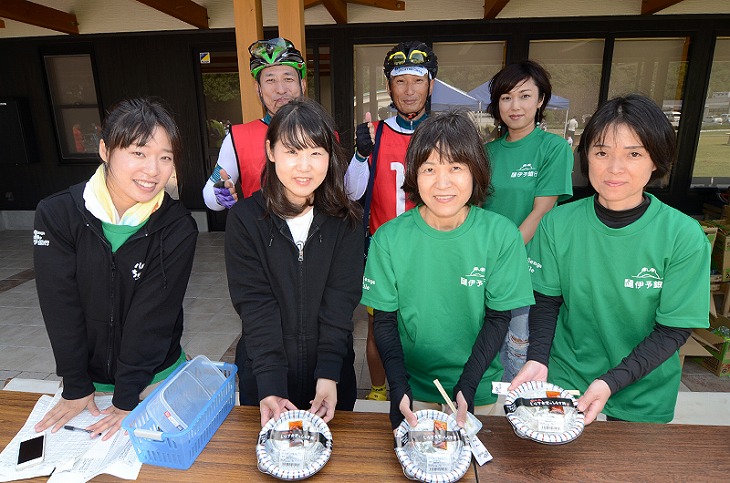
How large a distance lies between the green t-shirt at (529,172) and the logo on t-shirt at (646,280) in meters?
0.93

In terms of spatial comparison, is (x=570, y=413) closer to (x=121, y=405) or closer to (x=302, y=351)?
(x=302, y=351)

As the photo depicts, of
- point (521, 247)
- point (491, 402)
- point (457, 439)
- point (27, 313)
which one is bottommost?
point (27, 313)

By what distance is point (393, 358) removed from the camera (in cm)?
159

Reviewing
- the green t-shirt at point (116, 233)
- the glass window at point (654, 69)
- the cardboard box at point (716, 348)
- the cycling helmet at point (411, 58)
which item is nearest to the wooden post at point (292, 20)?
the cycling helmet at point (411, 58)

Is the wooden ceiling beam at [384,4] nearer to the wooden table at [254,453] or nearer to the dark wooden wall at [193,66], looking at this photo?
the dark wooden wall at [193,66]

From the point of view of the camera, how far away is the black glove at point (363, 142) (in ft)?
8.21

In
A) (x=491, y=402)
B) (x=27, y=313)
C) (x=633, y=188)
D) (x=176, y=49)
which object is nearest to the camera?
(x=633, y=188)

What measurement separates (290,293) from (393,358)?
A: 0.44 metres

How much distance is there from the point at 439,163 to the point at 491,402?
3.18 feet

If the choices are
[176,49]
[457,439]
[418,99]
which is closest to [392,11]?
[176,49]

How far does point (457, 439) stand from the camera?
123 centimetres

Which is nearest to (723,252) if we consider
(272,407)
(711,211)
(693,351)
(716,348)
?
(716,348)

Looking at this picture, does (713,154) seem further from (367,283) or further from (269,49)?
(367,283)

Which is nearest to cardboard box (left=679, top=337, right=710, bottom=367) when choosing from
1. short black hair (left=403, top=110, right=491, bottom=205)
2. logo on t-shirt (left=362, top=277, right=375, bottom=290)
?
short black hair (left=403, top=110, right=491, bottom=205)
